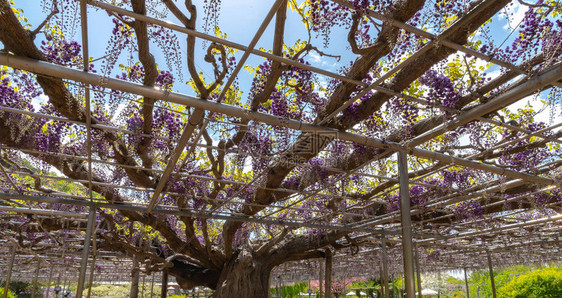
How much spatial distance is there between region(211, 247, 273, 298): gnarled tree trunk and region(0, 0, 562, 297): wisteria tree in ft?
4.47

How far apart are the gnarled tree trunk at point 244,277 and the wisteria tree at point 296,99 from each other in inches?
53.7

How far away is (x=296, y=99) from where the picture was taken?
3.26 metres

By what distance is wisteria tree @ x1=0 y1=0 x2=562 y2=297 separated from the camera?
2.30m

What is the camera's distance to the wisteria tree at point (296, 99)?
7.54 ft

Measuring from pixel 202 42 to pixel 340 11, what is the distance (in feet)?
2.71

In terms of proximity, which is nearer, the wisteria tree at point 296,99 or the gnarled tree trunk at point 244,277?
the wisteria tree at point 296,99

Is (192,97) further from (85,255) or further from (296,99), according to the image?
(85,255)

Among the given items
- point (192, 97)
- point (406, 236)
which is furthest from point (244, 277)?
point (192, 97)

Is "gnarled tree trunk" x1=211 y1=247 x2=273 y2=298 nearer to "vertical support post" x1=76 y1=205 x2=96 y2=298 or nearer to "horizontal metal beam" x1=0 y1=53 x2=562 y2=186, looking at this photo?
"vertical support post" x1=76 y1=205 x2=96 y2=298

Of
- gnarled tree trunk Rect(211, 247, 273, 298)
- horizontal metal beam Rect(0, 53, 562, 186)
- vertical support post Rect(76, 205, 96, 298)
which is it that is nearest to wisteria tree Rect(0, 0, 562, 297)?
horizontal metal beam Rect(0, 53, 562, 186)

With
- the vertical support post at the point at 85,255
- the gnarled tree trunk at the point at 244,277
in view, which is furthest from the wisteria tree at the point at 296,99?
the gnarled tree trunk at the point at 244,277

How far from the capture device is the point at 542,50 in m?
2.59

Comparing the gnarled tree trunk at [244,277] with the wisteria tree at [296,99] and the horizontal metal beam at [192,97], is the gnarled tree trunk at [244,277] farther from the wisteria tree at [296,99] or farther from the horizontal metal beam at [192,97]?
the horizontal metal beam at [192,97]

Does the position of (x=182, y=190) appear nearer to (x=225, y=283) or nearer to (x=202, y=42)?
(x=225, y=283)
